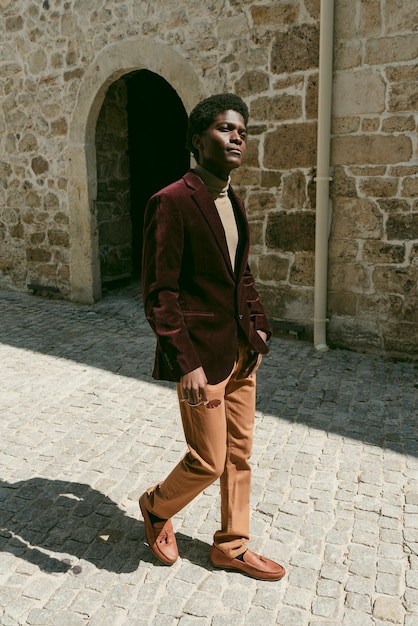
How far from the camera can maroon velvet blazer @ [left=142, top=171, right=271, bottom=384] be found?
2.23 meters

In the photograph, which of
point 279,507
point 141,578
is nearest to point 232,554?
point 141,578

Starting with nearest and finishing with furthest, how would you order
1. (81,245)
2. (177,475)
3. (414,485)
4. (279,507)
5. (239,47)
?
(177,475) → (279,507) → (414,485) → (239,47) → (81,245)

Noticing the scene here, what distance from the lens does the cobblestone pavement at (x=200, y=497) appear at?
2.44 meters

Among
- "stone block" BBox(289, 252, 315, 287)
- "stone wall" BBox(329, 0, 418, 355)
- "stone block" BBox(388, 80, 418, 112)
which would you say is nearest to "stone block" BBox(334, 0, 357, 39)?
"stone wall" BBox(329, 0, 418, 355)

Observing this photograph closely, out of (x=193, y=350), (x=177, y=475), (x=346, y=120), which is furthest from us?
(x=346, y=120)

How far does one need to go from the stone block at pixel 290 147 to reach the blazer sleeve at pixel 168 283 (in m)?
3.56

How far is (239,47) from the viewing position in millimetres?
5680

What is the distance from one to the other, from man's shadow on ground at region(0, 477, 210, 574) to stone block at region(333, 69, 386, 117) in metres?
3.75

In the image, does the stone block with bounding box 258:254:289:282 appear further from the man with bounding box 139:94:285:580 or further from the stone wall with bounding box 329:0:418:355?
the man with bounding box 139:94:285:580

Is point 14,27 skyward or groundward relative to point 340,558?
skyward

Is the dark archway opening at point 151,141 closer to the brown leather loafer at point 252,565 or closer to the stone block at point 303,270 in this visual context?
the stone block at point 303,270

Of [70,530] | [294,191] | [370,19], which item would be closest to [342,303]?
[294,191]

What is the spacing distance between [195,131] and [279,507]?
6.19 ft

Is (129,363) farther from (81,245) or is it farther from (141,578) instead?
(141,578)
